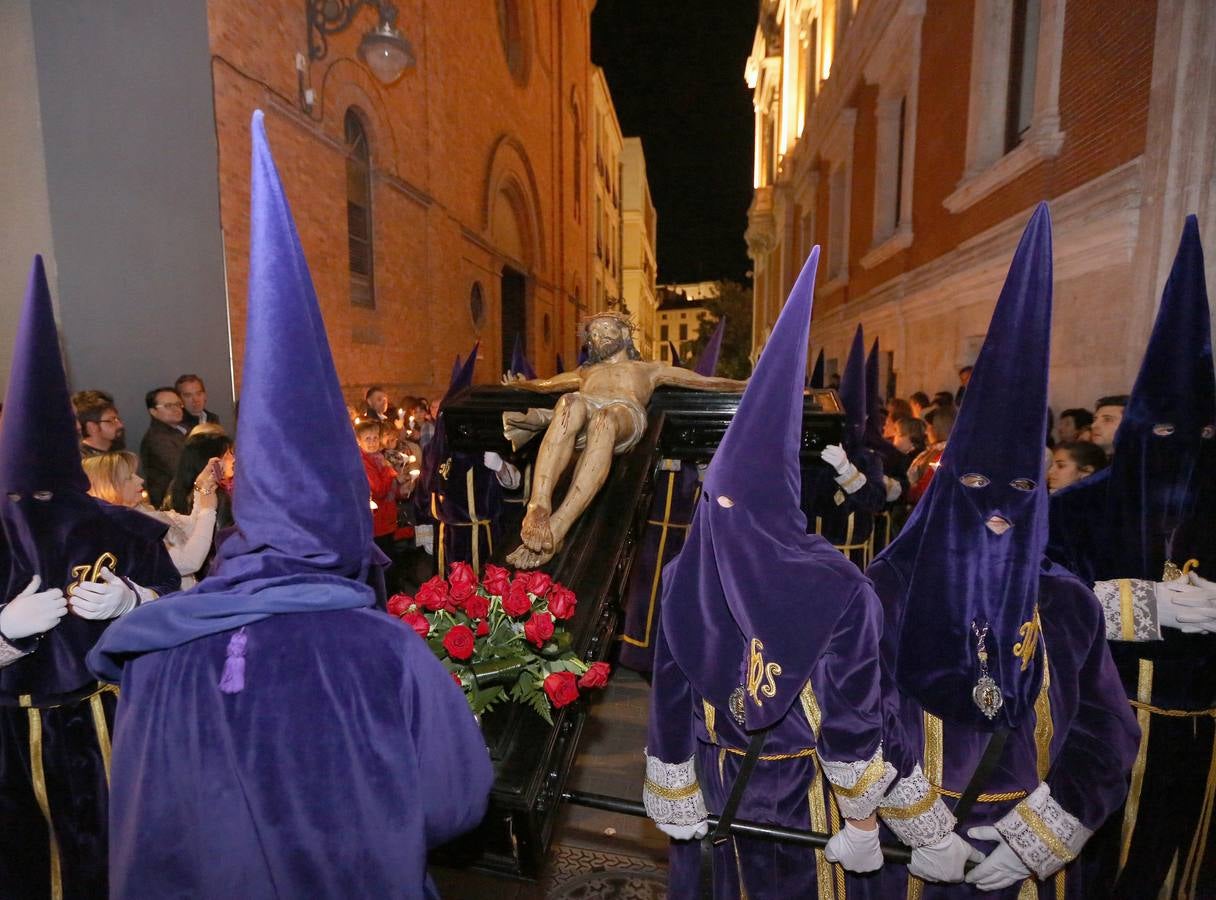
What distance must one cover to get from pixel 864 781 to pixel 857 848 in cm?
20

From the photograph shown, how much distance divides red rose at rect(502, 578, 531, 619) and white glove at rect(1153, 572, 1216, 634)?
1947mm

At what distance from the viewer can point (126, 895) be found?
138 cm

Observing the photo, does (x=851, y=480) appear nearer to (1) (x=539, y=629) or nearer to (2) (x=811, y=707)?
(2) (x=811, y=707)

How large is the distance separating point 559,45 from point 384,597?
20845 millimetres

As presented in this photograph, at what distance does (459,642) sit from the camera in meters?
1.85

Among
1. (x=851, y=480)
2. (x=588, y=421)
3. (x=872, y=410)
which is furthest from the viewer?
(x=872, y=410)

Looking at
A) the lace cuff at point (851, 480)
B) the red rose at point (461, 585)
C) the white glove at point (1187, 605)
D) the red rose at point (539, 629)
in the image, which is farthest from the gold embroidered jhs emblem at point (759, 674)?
the lace cuff at point (851, 480)

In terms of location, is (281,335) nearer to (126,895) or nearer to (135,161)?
(126,895)

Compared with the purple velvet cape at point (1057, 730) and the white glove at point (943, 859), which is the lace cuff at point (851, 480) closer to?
the purple velvet cape at point (1057, 730)

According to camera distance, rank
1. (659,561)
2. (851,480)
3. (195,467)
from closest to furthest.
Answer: (195,467) < (851,480) < (659,561)

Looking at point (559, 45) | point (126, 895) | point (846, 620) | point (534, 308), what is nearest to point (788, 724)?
point (846, 620)

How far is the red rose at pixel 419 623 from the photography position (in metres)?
1.94

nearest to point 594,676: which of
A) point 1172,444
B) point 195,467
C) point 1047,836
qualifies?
point 1047,836

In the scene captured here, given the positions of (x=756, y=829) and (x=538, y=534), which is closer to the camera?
(x=756, y=829)
